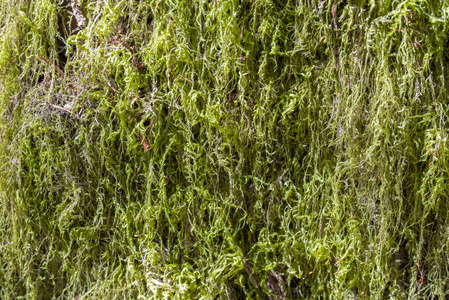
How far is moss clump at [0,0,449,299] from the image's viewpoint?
908 millimetres

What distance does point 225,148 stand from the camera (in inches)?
39.8

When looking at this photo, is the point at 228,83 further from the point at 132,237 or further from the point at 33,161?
the point at 33,161

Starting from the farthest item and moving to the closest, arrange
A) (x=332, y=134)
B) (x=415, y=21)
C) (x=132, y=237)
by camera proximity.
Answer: (x=132, y=237) → (x=332, y=134) → (x=415, y=21)

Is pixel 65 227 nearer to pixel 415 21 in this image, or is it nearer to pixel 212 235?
pixel 212 235

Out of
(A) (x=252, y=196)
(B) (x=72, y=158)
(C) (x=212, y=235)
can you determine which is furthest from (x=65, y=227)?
(A) (x=252, y=196)

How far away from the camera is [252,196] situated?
1026 millimetres

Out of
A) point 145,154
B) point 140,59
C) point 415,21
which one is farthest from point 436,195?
point 140,59

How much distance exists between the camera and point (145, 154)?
1061 millimetres

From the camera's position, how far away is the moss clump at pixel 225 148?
908 millimetres

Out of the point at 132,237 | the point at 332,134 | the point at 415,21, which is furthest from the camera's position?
the point at 132,237

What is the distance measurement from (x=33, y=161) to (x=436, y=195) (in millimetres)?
1137

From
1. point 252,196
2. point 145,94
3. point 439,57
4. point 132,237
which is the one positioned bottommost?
point 132,237

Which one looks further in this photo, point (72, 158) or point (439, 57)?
point (72, 158)

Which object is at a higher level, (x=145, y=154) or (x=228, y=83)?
(x=228, y=83)
